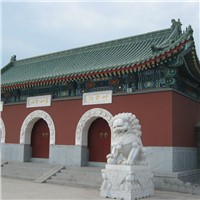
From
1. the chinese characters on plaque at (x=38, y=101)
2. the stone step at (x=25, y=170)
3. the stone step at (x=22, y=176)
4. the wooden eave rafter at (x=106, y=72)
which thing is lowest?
→ the stone step at (x=22, y=176)

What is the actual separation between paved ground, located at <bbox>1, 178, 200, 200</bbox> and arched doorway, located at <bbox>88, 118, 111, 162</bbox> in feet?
8.79

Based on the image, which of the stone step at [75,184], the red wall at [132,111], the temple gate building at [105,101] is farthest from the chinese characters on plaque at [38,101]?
the stone step at [75,184]

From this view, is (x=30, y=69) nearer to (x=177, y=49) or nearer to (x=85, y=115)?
(x=85, y=115)

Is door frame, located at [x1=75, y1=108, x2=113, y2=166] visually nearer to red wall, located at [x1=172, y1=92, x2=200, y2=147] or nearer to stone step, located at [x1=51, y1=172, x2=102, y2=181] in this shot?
stone step, located at [x1=51, y1=172, x2=102, y2=181]

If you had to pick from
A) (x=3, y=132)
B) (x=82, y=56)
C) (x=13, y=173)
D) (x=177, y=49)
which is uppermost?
(x=82, y=56)

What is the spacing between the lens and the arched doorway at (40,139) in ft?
44.1

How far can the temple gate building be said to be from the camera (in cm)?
996

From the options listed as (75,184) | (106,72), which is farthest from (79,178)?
(106,72)

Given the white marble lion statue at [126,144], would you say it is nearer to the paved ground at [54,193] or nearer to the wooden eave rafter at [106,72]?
the paved ground at [54,193]

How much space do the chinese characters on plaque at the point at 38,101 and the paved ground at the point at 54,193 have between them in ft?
13.7

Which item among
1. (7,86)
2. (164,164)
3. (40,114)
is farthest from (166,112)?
(7,86)

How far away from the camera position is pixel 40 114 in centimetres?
1309

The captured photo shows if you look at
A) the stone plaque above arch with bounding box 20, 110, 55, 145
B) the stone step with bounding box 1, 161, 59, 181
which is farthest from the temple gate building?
the stone step with bounding box 1, 161, 59, 181

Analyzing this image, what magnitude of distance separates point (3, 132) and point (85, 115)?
4767mm
